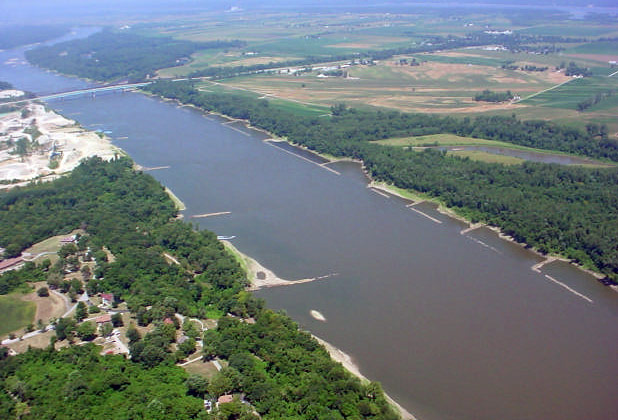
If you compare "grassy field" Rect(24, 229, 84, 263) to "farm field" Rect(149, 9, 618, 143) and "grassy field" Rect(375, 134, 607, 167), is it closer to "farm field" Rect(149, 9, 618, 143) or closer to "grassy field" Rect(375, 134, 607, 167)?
"grassy field" Rect(375, 134, 607, 167)

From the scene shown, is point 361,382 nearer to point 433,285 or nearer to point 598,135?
point 433,285

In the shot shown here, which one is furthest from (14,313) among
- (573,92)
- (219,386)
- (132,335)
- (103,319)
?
(573,92)

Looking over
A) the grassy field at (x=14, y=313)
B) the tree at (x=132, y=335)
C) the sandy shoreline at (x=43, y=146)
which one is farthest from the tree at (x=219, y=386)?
the sandy shoreline at (x=43, y=146)

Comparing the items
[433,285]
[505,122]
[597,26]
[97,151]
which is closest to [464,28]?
[597,26]

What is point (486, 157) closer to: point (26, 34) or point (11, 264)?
point (11, 264)

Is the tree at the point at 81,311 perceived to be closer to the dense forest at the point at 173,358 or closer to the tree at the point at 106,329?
the dense forest at the point at 173,358
